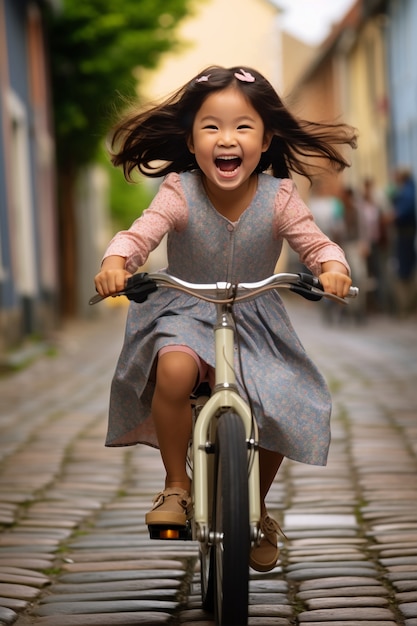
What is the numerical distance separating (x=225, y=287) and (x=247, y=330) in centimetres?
34

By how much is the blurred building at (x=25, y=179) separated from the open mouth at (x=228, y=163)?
1111 centimetres

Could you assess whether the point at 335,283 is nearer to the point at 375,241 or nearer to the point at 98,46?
the point at 375,241

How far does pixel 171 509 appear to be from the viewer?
3.94 metres

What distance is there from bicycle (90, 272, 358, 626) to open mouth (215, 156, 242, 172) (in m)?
0.39

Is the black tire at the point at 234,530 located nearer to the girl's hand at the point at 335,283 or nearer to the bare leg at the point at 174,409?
the bare leg at the point at 174,409

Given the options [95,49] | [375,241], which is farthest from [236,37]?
[375,241]

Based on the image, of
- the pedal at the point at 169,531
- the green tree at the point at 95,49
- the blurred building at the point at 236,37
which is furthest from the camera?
the blurred building at the point at 236,37

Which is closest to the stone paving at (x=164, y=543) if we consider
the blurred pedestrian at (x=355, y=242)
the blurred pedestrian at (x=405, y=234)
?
the blurred pedestrian at (x=355, y=242)

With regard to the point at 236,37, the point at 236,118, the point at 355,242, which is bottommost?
the point at 355,242

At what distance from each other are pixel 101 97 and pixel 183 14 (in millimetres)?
1922

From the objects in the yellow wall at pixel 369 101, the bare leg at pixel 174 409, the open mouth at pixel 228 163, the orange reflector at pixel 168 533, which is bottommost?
the orange reflector at pixel 168 533

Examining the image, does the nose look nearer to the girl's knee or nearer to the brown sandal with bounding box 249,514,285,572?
the girl's knee

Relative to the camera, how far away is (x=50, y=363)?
14836mm

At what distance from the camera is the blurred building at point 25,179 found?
1656 centimetres
